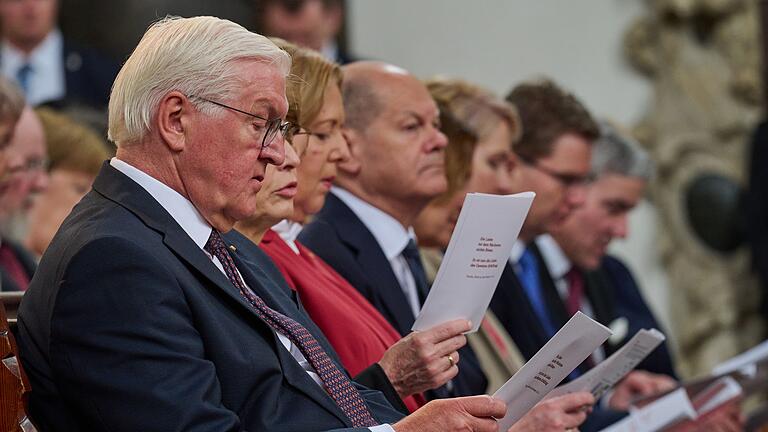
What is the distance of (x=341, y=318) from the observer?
3.36 meters

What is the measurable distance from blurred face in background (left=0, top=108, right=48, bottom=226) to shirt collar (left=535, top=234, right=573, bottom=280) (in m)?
1.97

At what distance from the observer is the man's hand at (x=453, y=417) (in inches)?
100

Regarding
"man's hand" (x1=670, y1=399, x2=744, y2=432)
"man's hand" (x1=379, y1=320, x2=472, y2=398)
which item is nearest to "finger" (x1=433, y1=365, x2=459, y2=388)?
"man's hand" (x1=379, y1=320, x2=472, y2=398)

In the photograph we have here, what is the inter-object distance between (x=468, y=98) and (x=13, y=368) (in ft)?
9.18

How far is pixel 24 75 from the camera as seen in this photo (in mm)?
6191

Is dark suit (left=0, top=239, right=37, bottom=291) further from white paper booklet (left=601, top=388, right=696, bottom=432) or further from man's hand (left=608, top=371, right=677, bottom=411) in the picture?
man's hand (left=608, top=371, right=677, bottom=411)

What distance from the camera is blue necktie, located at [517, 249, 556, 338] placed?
509cm

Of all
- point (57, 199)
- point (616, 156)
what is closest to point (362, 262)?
point (57, 199)

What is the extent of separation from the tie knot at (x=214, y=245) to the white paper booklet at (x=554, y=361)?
0.65 meters

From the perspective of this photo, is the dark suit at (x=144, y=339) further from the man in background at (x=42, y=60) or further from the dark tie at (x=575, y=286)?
the man in background at (x=42, y=60)

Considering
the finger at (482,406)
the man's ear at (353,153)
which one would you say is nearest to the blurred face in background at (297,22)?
the man's ear at (353,153)

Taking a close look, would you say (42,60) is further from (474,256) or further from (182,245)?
(182,245)

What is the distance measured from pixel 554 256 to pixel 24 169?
7.05ft

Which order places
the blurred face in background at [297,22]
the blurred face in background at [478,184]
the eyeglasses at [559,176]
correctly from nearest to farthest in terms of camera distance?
1. the blurred face in background at [478,184]
2. the eyeglasses at [559,176]
3. the blurred face in background at [297,22]
